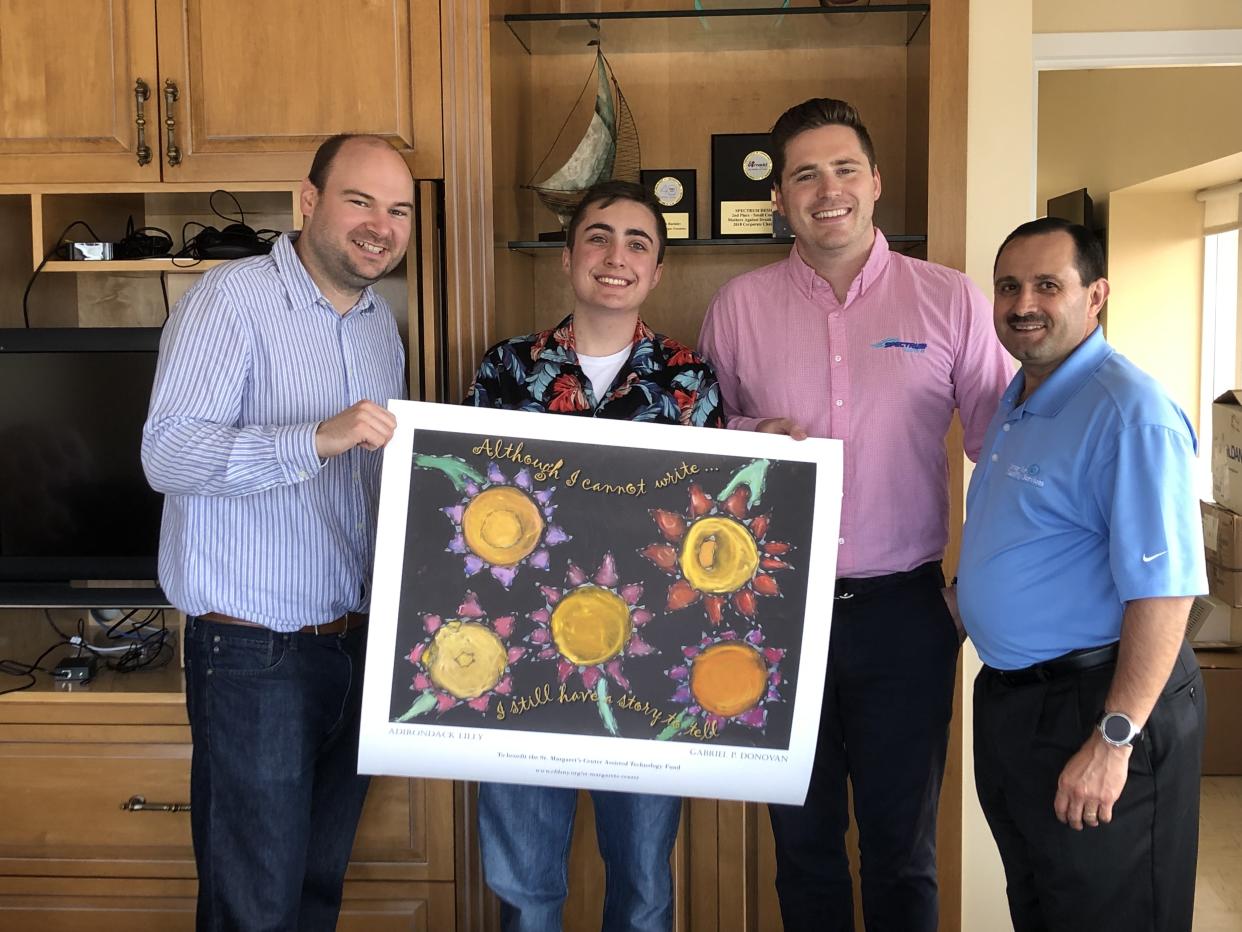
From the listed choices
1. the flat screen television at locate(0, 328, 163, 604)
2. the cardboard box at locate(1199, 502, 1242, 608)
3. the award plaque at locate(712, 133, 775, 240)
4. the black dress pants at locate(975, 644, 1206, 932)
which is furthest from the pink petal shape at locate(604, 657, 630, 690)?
the cardboard box at locate(1199, 502, 1242, 608)

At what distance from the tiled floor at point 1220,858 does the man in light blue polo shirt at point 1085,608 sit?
1562 millimetres

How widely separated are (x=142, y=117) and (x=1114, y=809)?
2.13 meters

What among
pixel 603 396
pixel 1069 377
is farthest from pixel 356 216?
pixel 1069 377

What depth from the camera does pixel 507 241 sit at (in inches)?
87.7

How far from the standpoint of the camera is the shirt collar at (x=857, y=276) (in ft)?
5.92

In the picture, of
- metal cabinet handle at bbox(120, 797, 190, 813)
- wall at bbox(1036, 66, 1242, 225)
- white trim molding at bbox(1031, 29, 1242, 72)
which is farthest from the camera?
wall at bbox(1036, 66, 1242, 225)

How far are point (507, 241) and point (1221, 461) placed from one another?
302cm

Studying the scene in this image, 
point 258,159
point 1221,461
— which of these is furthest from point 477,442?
point 1221,461

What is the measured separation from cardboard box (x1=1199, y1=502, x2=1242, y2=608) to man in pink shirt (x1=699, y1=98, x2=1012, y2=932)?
240cm

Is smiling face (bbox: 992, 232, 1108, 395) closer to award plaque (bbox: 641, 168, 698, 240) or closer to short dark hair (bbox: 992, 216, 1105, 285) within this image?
short dark hair (bbox: 992, 216, 1105, 285)

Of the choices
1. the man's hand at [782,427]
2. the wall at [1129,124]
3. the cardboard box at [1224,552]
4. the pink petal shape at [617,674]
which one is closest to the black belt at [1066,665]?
the man's hand at [782,427]

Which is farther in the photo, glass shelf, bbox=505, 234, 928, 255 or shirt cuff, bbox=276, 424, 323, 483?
glass shelf, bbox=505, 234, 928, 255

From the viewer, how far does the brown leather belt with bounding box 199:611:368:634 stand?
5.44ft

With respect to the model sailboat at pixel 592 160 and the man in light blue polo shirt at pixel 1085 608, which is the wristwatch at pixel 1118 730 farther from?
the model sailboat at pixel 592 160
